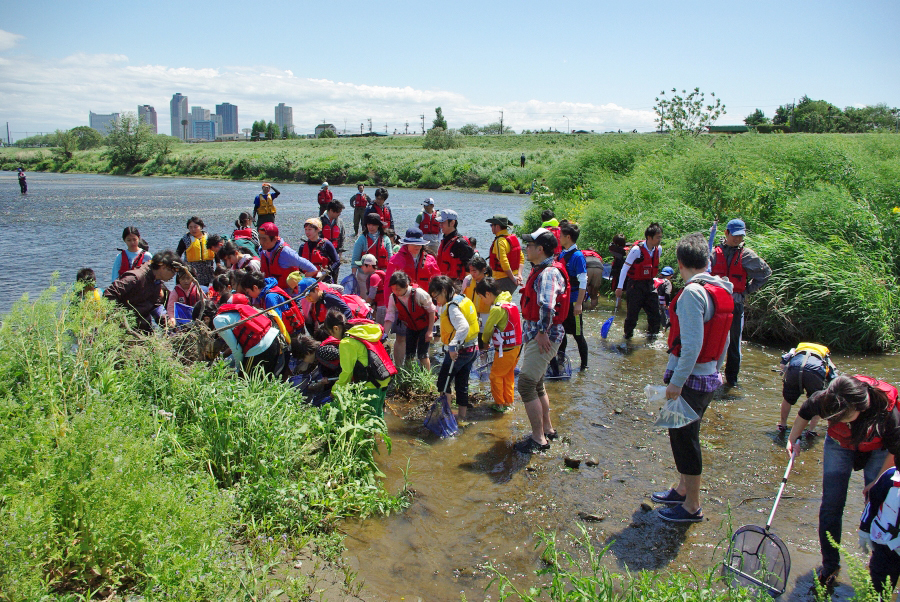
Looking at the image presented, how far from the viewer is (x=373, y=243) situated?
9.19 metres

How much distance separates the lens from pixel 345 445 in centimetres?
484

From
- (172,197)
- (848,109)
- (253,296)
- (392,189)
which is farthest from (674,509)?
(848,109)

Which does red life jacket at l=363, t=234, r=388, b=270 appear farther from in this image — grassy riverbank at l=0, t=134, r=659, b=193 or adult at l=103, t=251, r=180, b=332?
grassy riverbank at l=0, t=134, r=659, b=193

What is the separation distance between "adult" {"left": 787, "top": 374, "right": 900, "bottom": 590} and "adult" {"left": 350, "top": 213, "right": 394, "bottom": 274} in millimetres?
6440

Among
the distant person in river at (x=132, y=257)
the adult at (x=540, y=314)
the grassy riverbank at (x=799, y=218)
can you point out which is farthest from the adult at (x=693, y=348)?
the distant person in river at (x=132, y=257)

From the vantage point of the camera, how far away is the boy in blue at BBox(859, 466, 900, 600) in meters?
3.10

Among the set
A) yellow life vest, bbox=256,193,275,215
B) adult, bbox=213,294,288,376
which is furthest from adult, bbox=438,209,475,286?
yellow life vest, bbox=256,193,275,215

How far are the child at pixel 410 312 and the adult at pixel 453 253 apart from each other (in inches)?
69.8

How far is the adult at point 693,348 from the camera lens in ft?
13.7

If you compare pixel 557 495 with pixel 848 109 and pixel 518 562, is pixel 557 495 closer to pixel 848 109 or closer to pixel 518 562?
pixel 518 562

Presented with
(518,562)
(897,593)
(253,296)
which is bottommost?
(518,562)

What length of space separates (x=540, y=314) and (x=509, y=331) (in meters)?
0.86

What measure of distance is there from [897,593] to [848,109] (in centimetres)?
6902

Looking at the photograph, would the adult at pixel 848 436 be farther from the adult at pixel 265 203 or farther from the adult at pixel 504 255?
the adult at pixel 265 203
